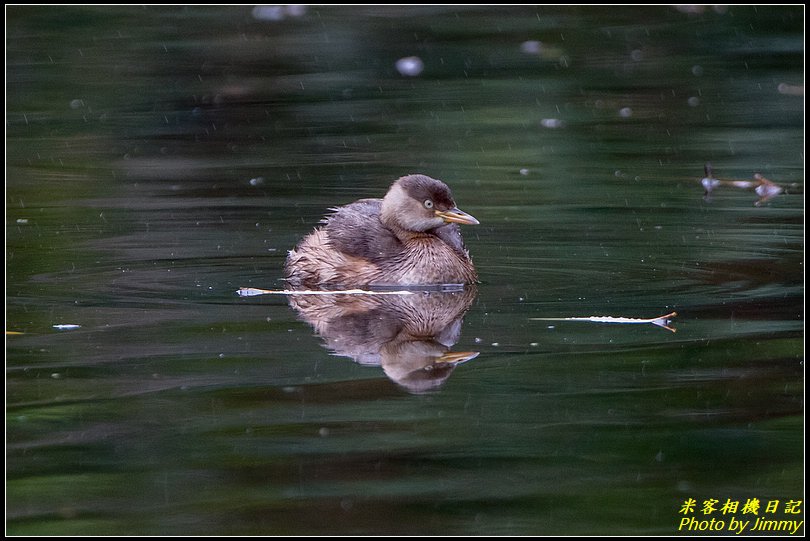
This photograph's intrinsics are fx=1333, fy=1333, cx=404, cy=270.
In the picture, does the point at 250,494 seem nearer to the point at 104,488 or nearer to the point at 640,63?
the point at 104,488

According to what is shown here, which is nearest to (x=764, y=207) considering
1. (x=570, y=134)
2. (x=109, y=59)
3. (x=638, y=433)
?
(x=570, y=134)

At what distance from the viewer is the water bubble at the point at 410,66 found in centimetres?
1495

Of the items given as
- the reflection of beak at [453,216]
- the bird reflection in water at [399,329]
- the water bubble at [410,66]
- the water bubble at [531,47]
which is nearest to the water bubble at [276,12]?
the water bubble at [410,66]

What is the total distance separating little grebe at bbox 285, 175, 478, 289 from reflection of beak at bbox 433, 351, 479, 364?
Answer: 1822 millimetres

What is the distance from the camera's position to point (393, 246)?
877 cm

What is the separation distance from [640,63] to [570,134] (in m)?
3.06

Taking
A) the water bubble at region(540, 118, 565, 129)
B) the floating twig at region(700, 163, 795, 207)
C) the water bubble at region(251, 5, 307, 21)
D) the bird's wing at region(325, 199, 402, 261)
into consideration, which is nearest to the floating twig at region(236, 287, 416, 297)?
the bird's wing at region(325, 199, 402, 261)

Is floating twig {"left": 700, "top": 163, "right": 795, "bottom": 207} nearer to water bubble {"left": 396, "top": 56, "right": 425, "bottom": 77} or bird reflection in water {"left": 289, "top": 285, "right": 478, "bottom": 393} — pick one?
bird reflection in water {"left": 289, "top": 285, "right": 478, "bottom": 393}

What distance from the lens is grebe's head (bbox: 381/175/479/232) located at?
29.2ft

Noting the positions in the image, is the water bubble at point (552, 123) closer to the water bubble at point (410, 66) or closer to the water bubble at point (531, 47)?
the water bubble at point (410, 66)

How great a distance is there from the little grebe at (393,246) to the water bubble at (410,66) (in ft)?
19.7

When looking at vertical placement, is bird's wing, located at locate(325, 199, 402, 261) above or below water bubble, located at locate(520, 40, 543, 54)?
below

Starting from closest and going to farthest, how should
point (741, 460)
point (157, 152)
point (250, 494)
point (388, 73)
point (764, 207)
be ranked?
point (250, 494), point (741, 460), point (764, 207), point (157, 152), point (388, 73)

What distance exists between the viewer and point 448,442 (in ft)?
18.3
